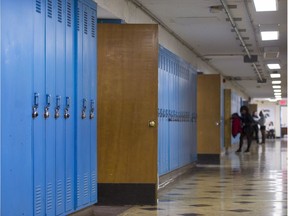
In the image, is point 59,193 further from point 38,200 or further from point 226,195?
point 226,195

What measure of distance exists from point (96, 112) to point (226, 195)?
9.05 ft

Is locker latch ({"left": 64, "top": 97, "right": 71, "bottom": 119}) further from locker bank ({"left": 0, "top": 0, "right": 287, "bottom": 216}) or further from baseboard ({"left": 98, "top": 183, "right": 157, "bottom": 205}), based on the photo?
baseboard ({"left": 98, "top": 183, "right": 157, "bottom": 205})

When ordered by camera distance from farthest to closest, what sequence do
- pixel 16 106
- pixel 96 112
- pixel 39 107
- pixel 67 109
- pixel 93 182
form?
1. pixel 96 112
2. pixel 93 182
3. pixel 67 109
4. pixel 39 107
5. pixel 16 106

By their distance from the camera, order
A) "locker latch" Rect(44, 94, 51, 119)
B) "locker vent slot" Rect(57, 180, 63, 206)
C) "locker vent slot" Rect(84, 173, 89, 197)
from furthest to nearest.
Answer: "locker vent slot" Rect(84, 173, 89, 197) → "locker vent slot" Rect(57, 180, 63, 206) → "locker latch" Rect(44, 94, 51, 119)

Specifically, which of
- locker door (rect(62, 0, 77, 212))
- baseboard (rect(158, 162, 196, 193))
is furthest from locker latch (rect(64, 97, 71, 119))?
baseboard (rect(158, 162, 196, 193))

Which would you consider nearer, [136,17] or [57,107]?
[57,107]

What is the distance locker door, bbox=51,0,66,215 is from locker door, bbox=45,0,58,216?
0.07 meters

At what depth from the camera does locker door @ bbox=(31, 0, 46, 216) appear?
15.1 ft

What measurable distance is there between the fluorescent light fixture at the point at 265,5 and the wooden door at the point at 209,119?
5892mm

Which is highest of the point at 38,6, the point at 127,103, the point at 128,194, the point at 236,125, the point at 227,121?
the point at 38,6

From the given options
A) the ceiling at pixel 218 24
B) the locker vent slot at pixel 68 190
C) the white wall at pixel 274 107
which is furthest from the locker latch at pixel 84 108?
the white wall at pixel 274 107

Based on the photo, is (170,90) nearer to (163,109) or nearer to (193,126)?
(163,109)

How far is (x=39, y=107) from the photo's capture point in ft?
15.4

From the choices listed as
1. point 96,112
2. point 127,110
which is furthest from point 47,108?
point 127,110
